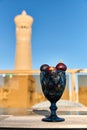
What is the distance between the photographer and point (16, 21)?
54.4m

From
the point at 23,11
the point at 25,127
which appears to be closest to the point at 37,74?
the point at 25,127

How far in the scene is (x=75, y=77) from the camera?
5430 mm

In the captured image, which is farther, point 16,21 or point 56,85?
point 16,21

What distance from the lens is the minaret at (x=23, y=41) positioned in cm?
4778

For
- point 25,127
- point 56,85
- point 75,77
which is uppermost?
point 75,77

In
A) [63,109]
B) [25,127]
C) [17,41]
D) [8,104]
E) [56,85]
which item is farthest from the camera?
[17,41]

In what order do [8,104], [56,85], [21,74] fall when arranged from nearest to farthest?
[56,85], [8,104], [21,74]

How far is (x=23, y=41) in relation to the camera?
167 feet

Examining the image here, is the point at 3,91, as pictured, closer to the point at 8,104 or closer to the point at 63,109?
the point at 8,104

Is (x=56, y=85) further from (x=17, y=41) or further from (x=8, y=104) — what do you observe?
(x=17, y=41)

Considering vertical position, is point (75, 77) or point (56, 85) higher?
point (75, 77)

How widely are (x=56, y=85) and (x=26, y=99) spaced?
141 inches

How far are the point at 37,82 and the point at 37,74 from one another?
0.49 ft

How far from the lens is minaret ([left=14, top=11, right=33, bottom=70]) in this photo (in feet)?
157
